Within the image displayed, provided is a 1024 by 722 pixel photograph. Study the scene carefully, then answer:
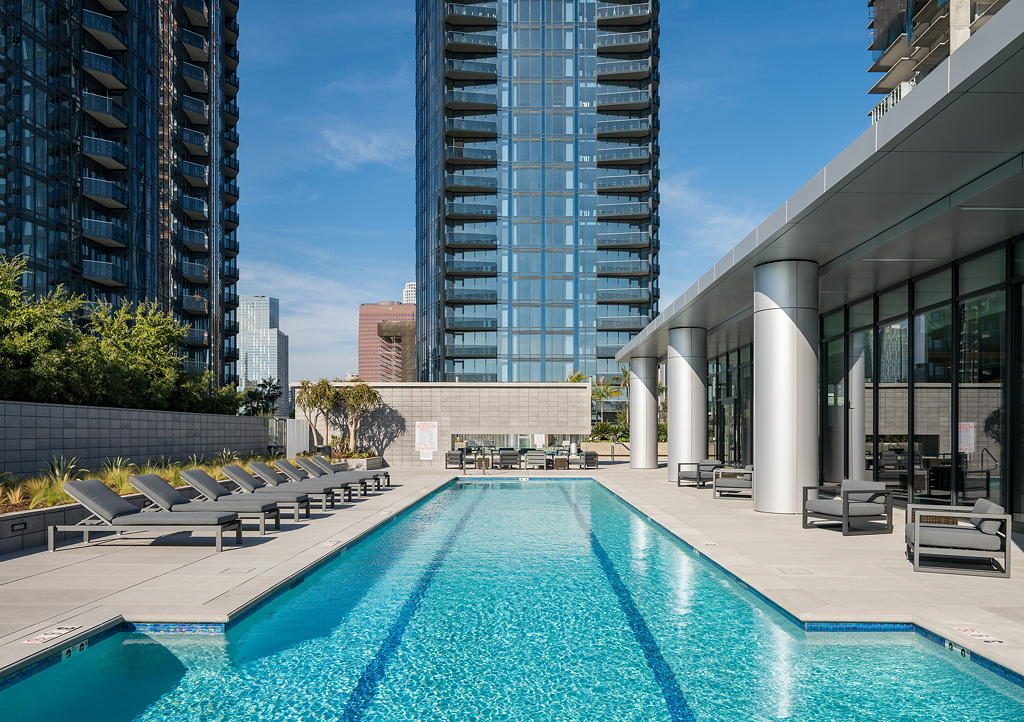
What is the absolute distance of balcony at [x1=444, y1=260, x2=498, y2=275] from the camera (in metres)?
61.9

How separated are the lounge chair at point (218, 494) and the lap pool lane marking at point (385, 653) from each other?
12.6 feet

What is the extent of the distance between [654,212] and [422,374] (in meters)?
24.3

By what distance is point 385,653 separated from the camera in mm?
6059

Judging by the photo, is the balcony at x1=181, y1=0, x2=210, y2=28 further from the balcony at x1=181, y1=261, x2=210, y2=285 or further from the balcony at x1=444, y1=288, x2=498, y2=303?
the balcony at x1=444, y1=288, x2=498, y2=303

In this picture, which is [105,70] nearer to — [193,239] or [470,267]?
[193,239]

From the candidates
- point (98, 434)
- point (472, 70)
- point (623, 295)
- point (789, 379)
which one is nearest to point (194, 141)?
point (472, 70)

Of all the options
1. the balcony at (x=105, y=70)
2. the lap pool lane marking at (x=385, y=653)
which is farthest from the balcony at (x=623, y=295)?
the lap pool lane marking at (x=385, y=653)

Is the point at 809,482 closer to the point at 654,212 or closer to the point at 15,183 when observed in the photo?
the point at 15,183

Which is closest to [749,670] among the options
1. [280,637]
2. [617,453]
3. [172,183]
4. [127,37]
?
[280,637]

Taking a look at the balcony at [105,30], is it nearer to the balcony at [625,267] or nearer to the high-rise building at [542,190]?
the high-rise building at [542,190]

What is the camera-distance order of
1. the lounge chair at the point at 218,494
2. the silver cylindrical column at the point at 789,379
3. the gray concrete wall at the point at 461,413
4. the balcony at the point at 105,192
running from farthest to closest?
the balcony at the point at 105,192
the gray concrete wall at the point at 461,413
the silver cylindrical column at the point at 789,379
the lounge chair at the point at 218,494

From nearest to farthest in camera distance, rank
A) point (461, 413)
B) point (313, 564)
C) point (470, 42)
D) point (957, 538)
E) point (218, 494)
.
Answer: point (957, 538) → point (313, 564) → point (218, 494) → point (461, 413) → point (470, 42)

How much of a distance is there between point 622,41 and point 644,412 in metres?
45.5

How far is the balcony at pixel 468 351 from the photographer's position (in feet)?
202
